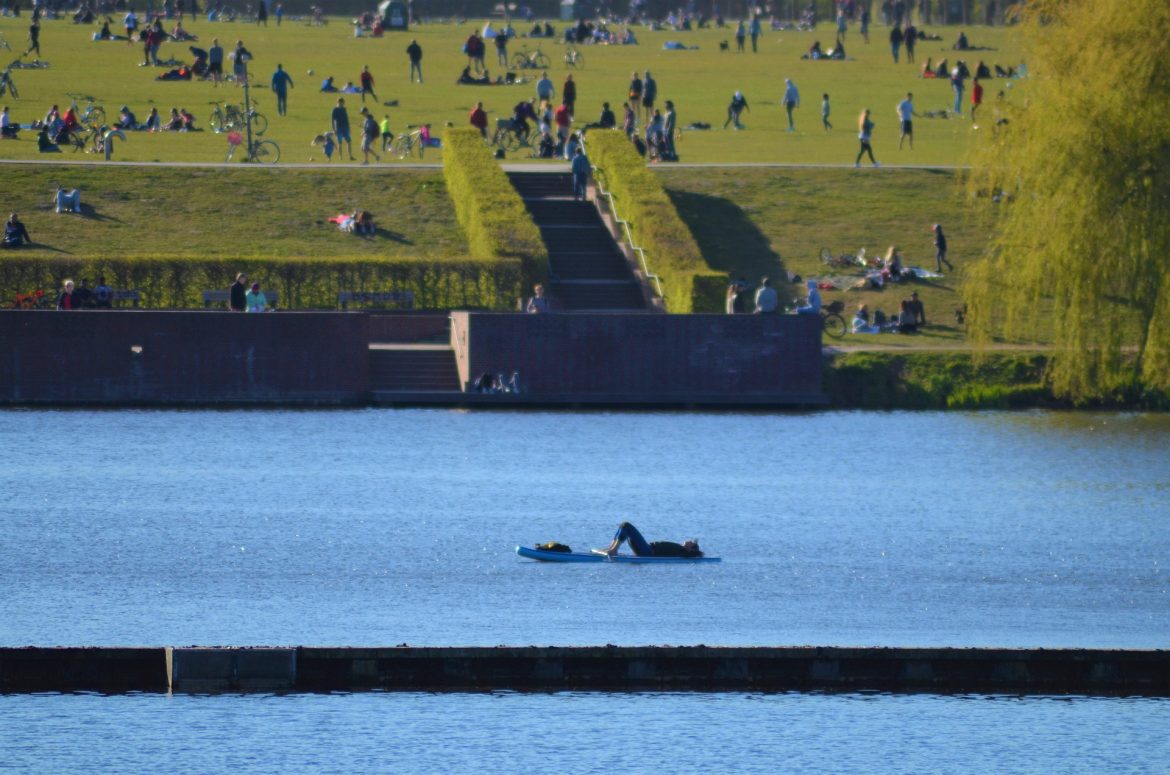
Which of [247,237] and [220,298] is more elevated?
[247,237]

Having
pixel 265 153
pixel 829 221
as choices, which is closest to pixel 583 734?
pixel 829 221

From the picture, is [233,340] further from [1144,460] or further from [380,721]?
[380,721]

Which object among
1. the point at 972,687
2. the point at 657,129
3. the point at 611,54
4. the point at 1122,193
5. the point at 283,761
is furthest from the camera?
the point at 611,54

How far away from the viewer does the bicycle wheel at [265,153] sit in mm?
60656

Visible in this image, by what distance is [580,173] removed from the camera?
56781 millimetres

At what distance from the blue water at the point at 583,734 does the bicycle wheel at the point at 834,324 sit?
27.9 meters

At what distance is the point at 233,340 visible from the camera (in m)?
44.9

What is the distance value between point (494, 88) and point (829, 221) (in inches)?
872

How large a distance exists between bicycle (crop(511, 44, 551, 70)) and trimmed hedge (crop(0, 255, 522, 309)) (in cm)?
3267

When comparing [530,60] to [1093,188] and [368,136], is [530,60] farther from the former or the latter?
[1093,188]

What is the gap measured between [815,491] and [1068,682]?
15.0 meters

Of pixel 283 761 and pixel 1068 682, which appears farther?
pixel 1068 682

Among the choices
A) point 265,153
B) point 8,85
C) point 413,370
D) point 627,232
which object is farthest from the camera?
point 8,85

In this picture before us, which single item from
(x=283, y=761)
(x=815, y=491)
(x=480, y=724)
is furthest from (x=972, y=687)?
(x=815, y=491)
